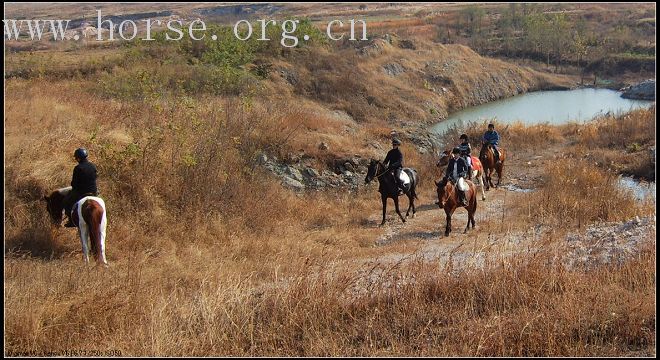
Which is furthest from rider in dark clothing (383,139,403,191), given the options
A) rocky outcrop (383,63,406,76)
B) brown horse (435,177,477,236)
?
rocky outcrop (383,63,406,76)

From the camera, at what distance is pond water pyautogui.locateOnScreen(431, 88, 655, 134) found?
3828 cm

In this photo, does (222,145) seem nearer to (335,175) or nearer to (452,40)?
(335,175)

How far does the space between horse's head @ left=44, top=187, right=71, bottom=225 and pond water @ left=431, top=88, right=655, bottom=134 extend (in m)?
27.2

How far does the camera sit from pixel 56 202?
392 inches

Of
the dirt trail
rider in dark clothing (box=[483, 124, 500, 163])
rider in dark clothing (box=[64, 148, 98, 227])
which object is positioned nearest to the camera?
rider in dark clothing (box=[64, 148, 98, 227])

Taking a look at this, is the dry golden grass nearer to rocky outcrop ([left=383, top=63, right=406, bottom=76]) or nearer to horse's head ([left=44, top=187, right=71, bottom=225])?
horse's head ([left=44, top=187, right=71, bottom=225])

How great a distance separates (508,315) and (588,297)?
0.88 m

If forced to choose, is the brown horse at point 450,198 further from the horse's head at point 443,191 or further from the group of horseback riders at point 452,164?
the group of horseback riders at point 452,164

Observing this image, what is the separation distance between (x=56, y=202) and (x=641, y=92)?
46618mm

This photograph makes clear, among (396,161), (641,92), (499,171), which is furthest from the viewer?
(641,92)

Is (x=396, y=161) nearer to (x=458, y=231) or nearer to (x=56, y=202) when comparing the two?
(x=458, y=231)

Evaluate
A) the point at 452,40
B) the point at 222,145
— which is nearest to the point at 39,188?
the point at 222,145

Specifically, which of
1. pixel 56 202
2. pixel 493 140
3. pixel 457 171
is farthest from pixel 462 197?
pixel 56 202

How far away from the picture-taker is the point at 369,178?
564 inches
